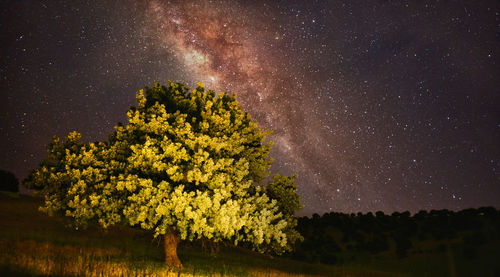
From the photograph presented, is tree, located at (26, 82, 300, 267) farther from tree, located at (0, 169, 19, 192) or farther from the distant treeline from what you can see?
tree, located at (0, 169, 19, 192)

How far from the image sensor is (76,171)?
1884 centimetres

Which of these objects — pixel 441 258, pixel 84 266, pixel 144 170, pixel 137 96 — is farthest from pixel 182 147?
pixel 441 258

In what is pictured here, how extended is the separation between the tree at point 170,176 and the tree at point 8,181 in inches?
3168

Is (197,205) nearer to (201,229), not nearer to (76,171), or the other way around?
(201,229)

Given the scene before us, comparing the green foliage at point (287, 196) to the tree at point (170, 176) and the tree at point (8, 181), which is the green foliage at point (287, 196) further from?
the tree at point (8, 181)

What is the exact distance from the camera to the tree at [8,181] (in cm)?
8621

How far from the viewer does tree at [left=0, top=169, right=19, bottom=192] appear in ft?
283

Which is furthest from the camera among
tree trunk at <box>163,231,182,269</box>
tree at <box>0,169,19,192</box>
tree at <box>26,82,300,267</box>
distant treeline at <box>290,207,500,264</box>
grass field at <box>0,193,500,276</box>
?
tree at <box>0,169,19,192</box>

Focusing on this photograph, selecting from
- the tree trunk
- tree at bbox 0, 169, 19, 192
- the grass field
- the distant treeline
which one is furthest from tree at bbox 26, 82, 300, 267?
tree at bbox 0, 169, 19, 192

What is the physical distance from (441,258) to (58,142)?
68874 millimetres

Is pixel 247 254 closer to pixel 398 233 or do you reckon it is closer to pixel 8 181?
pixel 398 233

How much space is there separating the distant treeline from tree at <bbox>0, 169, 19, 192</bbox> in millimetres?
68670

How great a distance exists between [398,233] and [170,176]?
7576 centimetres

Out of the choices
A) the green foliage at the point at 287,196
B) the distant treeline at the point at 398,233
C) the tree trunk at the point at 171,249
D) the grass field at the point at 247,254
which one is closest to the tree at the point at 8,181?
the grass field at the point at 247,254
